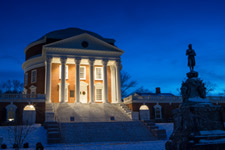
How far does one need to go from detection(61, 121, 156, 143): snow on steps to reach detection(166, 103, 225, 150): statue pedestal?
1175 centimetres

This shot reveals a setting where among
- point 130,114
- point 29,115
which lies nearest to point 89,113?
point 130,114

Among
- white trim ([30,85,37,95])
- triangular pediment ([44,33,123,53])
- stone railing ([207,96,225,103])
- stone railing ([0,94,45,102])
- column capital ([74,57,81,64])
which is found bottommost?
stone railing ([207,96,225,103])

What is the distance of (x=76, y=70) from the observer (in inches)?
1516

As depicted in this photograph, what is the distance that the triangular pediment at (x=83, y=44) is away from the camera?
38.2 m

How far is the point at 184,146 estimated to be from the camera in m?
11.6

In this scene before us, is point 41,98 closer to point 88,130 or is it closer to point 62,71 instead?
point 62,71

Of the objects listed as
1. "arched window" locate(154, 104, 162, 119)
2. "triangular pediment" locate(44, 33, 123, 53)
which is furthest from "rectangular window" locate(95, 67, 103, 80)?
"arched window" locate(154, 104, 162, 119)

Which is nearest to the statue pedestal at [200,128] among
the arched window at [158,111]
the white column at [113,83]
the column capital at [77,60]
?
the arched window at [158,111]

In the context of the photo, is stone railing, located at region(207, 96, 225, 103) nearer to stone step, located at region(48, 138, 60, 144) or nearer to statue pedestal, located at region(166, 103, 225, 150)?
stone step, located at region(48, 138, 60, 144)

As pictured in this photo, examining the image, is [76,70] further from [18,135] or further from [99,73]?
[18,135]

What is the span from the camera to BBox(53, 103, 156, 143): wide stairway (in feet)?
77.2

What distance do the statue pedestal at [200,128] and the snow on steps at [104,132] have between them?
38.5 ft

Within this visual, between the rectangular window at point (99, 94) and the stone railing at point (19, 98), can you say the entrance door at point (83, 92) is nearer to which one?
the rectangular window at point (99, 94)

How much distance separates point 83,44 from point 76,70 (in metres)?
4.27
